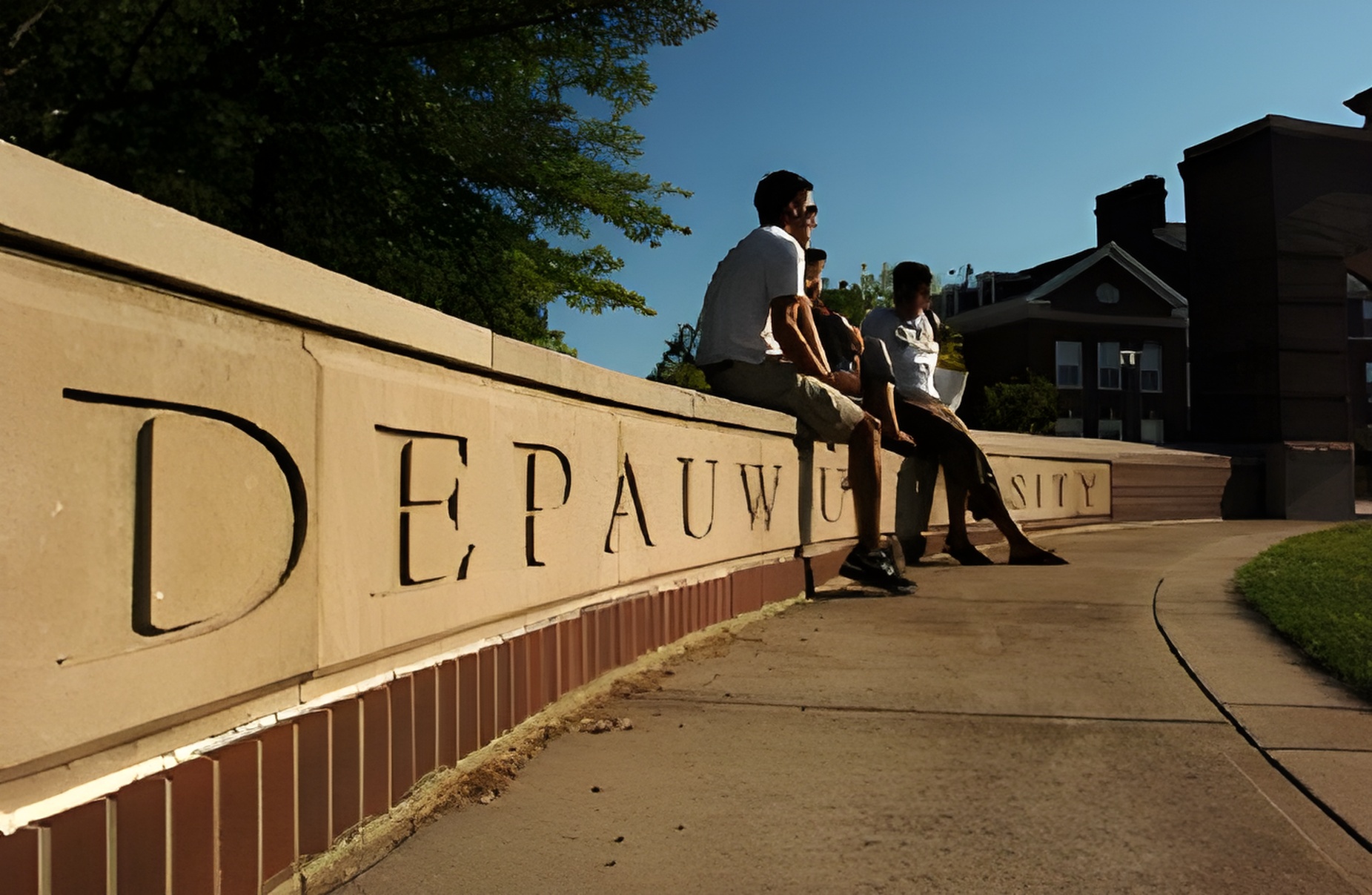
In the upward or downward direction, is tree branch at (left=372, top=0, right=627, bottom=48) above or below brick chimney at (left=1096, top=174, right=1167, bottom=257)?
below

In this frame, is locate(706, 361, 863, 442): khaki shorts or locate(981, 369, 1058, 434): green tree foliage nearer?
locate(706, 361, 863, 442): khaki shorts

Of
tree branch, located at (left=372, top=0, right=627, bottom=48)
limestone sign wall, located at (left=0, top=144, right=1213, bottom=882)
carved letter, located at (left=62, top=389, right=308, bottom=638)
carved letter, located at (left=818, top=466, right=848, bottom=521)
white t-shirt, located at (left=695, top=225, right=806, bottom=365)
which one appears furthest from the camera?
tree branch, located at (left=372, top=0, right=627, bottom=48)

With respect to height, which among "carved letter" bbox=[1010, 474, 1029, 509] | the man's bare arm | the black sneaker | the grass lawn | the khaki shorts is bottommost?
the grass lawn

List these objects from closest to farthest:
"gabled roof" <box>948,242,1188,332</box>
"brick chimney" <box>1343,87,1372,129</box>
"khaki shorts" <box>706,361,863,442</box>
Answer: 1. "khaki shorts" <box>706,361,863,442</box>
2. "brick chimney" <box>1343,87,1372,129</box>
3. "gabled roof" <box>948,242,1188,332</box>

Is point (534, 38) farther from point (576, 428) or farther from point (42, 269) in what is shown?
point (42, 269)

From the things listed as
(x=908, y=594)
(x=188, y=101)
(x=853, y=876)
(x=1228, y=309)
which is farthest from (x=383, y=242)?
(x=1228, y=309)

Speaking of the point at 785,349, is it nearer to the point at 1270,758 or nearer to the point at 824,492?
the point at 824,492

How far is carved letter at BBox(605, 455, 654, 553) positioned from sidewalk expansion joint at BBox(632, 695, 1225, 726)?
59 cm

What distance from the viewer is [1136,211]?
1689 inches

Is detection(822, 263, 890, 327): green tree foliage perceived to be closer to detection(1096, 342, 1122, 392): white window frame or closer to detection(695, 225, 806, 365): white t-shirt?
detection(1096, 342, 1122, 392): white window frame

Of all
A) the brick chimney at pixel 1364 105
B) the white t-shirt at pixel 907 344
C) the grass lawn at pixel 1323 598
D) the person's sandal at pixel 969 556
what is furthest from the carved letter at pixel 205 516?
the brick chimney at pixel 1364 105

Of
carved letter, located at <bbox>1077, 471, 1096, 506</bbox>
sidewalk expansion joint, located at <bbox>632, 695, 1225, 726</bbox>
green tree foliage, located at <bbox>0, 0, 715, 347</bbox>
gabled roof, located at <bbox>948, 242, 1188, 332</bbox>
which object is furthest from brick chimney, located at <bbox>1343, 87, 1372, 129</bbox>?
sidewalk expansion joint, located at <bbox>632, 695, 1225, 726</bbox>

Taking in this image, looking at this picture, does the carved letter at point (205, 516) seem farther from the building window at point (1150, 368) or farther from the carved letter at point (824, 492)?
the building window at point (1150, 368)

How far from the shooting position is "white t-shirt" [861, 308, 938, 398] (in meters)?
7.34
